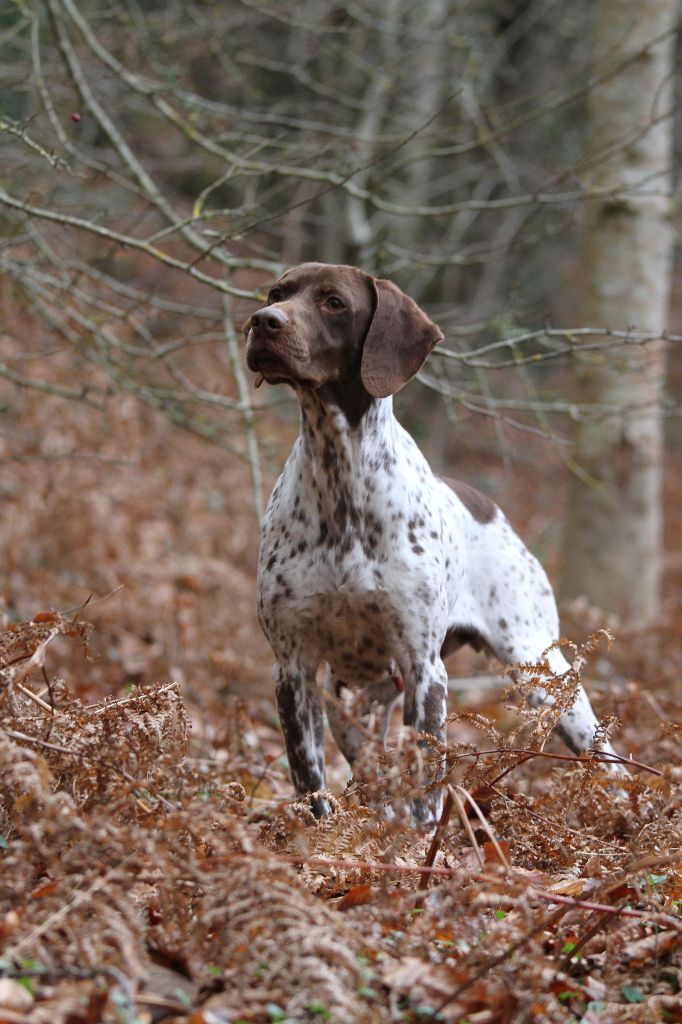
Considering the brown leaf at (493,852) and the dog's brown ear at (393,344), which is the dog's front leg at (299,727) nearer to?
the brown leaf at (493,852)

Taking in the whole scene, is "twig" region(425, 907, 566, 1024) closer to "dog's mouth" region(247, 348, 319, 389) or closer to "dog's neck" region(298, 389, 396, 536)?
"dog's neck" region(298, 389, 396, 536)

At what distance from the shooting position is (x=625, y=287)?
848cm

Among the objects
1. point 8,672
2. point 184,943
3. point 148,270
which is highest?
point 148,270

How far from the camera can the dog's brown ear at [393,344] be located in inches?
149

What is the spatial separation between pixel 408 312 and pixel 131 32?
3230 mm

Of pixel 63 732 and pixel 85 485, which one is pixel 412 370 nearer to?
pixel 63 732

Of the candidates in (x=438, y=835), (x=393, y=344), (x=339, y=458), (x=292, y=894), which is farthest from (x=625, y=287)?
(x=292, y=894)

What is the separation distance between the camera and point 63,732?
299 centimetres

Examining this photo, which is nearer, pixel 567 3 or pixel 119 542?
pixel 119 542

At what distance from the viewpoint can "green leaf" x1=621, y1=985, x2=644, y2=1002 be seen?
2.61m

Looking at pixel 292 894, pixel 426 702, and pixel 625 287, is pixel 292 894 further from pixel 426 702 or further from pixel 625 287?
pixel 625 287

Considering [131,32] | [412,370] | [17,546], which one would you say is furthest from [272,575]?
[17,546]

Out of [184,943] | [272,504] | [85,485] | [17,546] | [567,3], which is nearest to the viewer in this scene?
[184,943]

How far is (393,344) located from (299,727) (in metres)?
1.39
